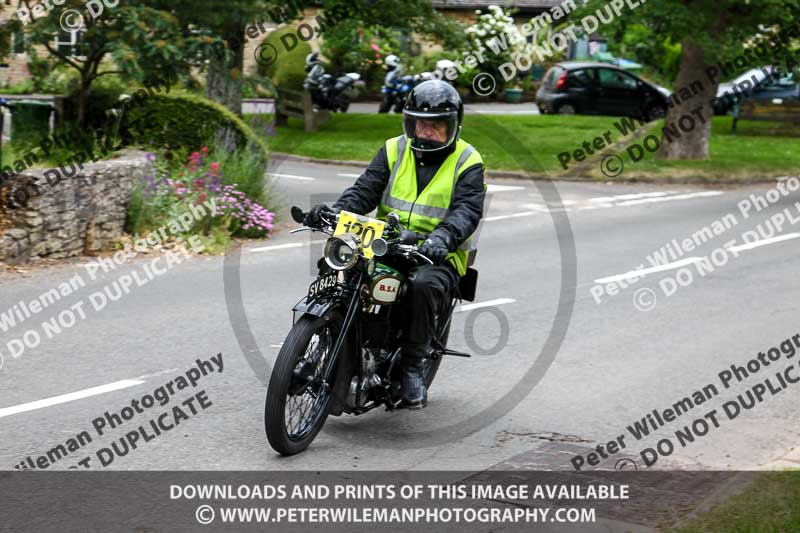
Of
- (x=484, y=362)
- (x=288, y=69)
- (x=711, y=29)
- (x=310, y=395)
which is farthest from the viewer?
(x=288, y=69)

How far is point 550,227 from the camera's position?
1529cm

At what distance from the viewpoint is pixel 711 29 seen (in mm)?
20609

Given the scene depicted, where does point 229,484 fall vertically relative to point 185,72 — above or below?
below

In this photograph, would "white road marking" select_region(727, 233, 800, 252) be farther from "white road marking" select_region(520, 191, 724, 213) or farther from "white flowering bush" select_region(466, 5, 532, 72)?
"white flowering bush" select_region(466, 5, 532, 72)

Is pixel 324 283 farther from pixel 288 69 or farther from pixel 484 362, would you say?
pixel 288 69

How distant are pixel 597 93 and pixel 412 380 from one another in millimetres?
29214

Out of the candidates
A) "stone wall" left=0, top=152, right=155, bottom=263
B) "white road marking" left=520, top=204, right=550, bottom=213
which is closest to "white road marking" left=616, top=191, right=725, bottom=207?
"white road marking" left=520, top=204, right=550, bottom=213

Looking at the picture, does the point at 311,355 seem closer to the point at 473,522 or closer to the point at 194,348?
the point at 473,522

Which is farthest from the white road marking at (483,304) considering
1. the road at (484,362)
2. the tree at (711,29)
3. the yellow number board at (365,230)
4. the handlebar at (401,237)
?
the tree at (711,29)

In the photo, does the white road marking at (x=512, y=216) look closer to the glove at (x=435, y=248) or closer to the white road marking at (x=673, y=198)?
the white road marking at (x=673, y=198)

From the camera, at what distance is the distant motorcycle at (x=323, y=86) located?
90.4ft

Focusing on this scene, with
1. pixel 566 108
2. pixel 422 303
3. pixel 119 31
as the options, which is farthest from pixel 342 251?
pixel 566 108

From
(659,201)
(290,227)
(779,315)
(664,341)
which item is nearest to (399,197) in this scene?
(664,341)

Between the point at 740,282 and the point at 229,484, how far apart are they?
7.32 metres
